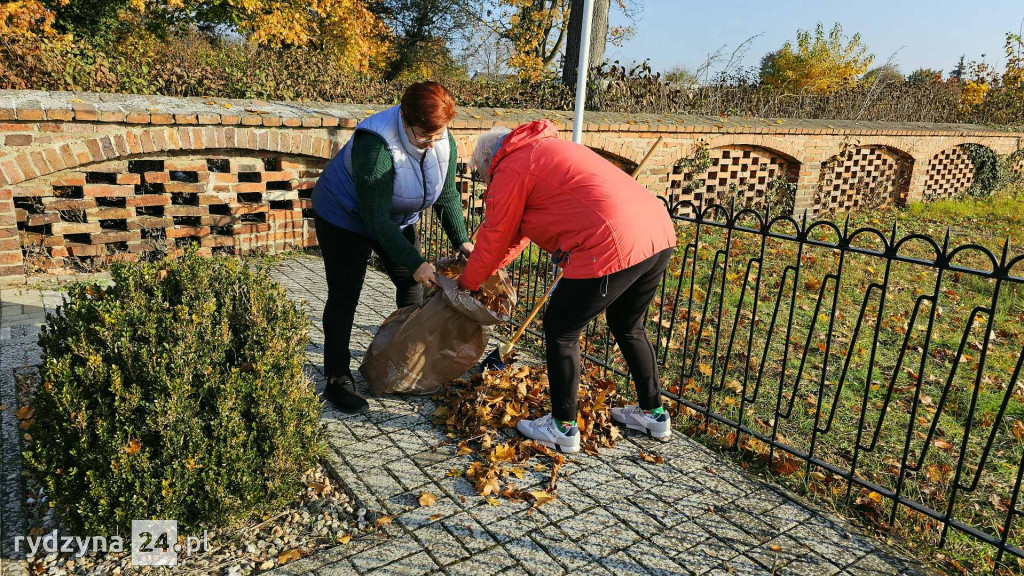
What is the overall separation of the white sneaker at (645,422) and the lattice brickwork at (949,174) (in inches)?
477

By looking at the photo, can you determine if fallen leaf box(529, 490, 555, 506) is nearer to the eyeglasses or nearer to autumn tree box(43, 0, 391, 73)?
the eyeglasses

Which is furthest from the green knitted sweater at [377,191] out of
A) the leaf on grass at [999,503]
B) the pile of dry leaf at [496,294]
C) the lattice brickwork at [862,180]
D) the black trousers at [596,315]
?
the lattice brickwork at [862,180]

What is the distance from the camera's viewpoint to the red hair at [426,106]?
272cm

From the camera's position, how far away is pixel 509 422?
3242 mm

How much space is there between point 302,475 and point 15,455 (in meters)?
1.29

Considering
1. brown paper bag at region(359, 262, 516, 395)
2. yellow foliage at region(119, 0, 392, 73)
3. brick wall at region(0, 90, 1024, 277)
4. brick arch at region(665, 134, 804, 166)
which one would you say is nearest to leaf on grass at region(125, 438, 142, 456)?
brown paper bag at region(359, 262, 516, 395)

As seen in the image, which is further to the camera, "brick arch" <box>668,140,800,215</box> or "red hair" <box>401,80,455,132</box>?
"brick arch" <box>668,140,800,215</box>

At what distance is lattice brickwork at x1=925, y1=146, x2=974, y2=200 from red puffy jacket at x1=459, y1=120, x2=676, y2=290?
497 inches

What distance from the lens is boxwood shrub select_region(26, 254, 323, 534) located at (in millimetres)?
2129

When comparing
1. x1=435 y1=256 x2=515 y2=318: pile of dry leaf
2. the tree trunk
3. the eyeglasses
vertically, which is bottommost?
x1=435 y1=256 x2=515 y2=318: pile of dry leaf

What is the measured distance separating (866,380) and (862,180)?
9712 mm

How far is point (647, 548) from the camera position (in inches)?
96.1

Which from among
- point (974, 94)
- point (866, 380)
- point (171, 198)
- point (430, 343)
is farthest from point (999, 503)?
point (974, 94)

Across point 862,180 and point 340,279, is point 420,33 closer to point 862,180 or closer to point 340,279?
point 862,180
